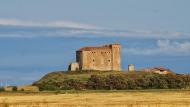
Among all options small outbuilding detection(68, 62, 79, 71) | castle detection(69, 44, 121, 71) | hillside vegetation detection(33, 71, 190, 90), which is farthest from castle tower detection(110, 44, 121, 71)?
hillside vegetation detection(33, 71, 190, 90)

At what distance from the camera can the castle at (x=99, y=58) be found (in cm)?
15050

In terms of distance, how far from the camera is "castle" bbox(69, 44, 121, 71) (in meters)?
150

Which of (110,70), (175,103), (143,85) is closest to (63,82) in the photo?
(143,85)

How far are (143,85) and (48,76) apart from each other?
32338 millimetres

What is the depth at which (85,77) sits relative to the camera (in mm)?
132125

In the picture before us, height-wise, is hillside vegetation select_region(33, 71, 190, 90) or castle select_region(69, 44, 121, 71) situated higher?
castle select_region(69, 44, 121, 71)

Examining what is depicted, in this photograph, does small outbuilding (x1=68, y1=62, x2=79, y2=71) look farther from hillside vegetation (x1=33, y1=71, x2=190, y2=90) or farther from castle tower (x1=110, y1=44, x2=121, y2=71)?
hillside vegetation (x1=33, y1=71, x2=190, y2=90)

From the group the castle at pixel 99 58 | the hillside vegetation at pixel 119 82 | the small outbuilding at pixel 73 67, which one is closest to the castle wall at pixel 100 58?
the castle at pixel 99 58

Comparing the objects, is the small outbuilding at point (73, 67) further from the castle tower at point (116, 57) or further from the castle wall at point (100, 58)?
the castle tower at point (116, 57)

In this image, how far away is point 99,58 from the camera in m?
151

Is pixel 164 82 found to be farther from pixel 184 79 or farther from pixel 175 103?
pixel 175 103

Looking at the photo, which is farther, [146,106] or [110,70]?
[110,70]

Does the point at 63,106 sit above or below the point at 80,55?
below

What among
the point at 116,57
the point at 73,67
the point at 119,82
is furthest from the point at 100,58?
the point at 119,82
